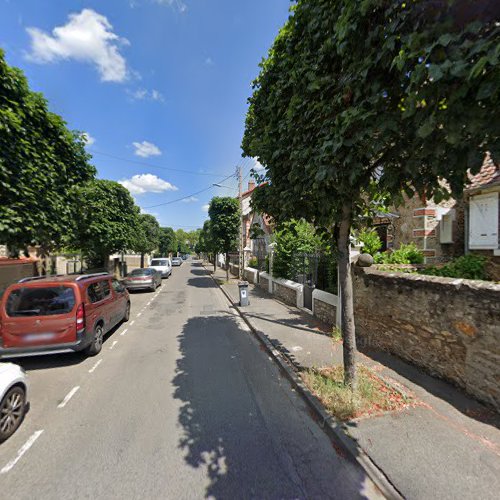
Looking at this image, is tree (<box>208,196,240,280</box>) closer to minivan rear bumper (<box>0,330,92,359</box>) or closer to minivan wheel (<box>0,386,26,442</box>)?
minivan rear bumper (<box>0,330,92,359</box>)

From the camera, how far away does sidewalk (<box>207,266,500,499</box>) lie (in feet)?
7.70

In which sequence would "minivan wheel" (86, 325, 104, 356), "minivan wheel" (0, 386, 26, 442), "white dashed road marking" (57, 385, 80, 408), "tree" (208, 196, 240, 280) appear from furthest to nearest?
1. "tree" (208, 196, 240, 280)
2. "minivan wheel" (86, 325, 104, 356)
3. "white dashed road marking" (57, 385, 80, 408)
4. "minivan wheel" (0, 386, 26, 442)

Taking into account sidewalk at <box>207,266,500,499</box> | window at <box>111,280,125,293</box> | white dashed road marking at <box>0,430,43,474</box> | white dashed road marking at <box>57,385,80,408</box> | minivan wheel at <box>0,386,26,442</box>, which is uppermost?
window at <box>111,280,125,293</box>

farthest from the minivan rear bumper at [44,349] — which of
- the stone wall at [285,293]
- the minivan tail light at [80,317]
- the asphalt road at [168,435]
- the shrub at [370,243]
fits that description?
the shrub at [370,243]

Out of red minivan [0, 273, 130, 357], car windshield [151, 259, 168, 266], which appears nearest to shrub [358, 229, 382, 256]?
red minivan [0, 273, 130, 357]

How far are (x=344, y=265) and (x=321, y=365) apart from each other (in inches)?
87.1

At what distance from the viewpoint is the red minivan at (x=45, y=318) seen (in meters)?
4.66

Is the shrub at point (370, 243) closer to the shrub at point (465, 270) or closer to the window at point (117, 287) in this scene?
the shrub at point (465, 270)

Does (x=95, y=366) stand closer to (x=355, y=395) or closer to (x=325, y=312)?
(x=355, y=395)

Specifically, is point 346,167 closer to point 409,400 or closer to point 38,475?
point 409,400

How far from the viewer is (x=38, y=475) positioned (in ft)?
8.41

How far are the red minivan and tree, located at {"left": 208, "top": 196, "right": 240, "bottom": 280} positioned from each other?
15486 mm

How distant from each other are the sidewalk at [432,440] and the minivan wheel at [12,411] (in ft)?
13.8

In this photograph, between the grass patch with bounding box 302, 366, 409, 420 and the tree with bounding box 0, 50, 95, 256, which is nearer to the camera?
the grass patch with bounding box 302, 366, 409, 420
